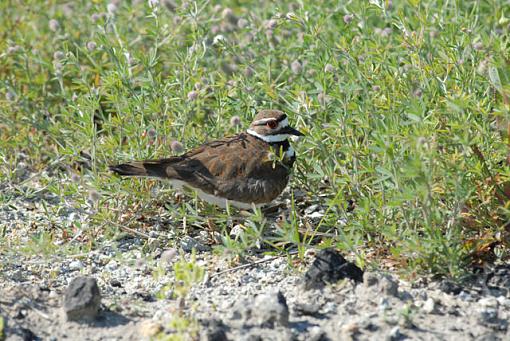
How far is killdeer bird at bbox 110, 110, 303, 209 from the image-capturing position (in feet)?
20.4

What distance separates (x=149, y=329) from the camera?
490cm

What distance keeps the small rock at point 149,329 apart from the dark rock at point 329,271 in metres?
1.05

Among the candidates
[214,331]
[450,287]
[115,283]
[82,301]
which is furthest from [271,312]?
[115,283]

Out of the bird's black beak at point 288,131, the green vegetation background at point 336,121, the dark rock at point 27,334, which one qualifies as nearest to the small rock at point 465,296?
the green vegetation background at point 336,121

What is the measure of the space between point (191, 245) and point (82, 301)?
4.59ft

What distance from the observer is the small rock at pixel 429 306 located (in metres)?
5.11

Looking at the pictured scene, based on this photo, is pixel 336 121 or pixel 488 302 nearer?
pixel 488 302

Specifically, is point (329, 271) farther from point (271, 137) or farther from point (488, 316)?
point (271, 137)

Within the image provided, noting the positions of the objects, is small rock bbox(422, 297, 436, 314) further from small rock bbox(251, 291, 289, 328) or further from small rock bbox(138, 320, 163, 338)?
small rock bbox(138, 320, 163, 338)

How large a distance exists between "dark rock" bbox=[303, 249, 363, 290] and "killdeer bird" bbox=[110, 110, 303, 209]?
95cm

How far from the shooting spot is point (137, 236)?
21.1 feet

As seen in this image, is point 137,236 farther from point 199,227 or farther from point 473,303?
point 473,303

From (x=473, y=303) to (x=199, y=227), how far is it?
7.35 ft

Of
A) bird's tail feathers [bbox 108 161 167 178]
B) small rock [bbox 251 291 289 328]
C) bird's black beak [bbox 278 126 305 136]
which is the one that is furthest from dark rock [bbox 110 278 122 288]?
bird's black beak [bbox 278 126 305 136]
